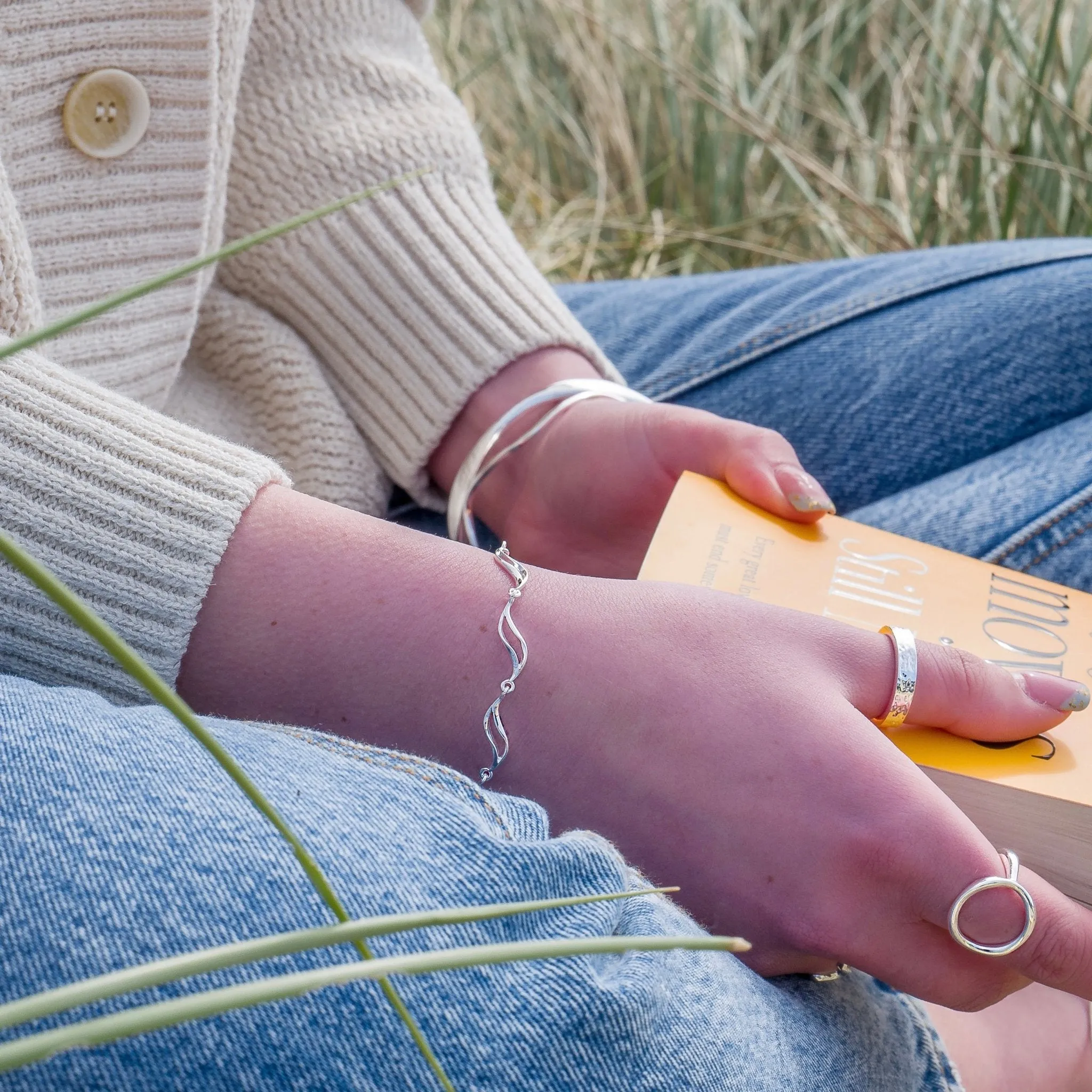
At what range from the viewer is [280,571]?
1.77 feet

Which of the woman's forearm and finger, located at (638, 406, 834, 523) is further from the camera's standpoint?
finger, located at (638, 406, 834, 523)

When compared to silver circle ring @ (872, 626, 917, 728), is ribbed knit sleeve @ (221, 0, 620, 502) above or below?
above

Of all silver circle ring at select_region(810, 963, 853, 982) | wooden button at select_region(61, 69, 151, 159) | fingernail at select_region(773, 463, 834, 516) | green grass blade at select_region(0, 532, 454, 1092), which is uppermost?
wooden button at select_region(61, 69, 151, 159)

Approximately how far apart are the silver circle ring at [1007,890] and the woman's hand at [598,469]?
0.82 feet

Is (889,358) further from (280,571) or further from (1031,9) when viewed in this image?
(1031,9)

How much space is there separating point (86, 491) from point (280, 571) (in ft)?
0.32

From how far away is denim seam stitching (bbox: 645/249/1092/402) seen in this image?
0.85m

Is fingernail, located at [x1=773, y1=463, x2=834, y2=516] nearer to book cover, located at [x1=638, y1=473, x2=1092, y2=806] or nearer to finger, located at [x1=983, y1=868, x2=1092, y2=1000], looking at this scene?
book cover, located at [x1=638, y1=473, x2=1092, y2=806]

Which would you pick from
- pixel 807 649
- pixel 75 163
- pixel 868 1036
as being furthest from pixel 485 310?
pixel 868 1036

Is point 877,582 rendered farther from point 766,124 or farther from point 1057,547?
point 766,124

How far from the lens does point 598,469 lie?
0.79 metres

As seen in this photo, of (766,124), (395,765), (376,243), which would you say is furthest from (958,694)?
(766,124)

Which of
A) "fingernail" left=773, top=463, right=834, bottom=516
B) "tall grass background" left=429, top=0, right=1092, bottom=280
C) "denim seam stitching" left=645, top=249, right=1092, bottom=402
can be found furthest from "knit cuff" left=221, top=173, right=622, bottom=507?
"tall grass background" left=429, top=0, right=1092, bottom=280

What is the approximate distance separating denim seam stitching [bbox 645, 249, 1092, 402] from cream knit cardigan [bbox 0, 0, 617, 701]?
112 mm
